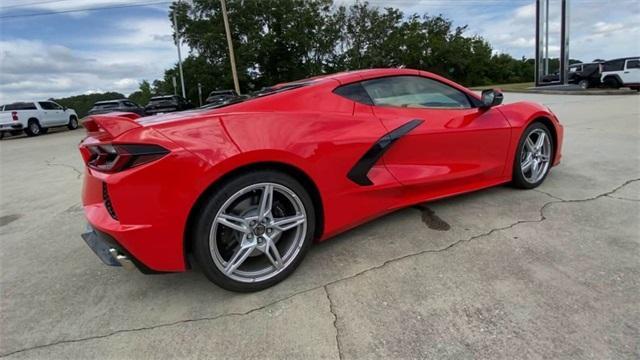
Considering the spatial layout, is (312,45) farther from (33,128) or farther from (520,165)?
(520,165)

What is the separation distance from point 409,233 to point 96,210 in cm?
221

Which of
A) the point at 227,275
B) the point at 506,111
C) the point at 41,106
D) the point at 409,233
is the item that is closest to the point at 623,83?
the point at 506,111

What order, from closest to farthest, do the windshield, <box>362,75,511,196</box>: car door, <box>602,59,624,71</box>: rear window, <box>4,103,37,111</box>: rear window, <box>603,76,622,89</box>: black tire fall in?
<box>362,75,511,196</box>: car door → <box>4,103,37,111</box>: rear window → the windshield → <box>602,59,624,71</box>: rear window → <box>603,76,622,89</box>: black tire

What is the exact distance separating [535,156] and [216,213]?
3361mm

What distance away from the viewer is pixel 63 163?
827 cm

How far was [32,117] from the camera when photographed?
60.2 ft

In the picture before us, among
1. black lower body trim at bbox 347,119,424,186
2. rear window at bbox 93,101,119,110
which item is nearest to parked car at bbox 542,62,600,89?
black lower body trim at bbox 347,119,424,186

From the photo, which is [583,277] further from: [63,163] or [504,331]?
[63,163]

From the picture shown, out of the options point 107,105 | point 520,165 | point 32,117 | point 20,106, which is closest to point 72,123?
point 32,117

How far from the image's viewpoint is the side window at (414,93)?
9.87 feet

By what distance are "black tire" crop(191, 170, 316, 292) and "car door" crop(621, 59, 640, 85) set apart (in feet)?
77.3

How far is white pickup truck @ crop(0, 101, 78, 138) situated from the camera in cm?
1739

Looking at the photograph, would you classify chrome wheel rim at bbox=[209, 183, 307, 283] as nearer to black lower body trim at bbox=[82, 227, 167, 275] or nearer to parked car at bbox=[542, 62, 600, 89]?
black lower body trim at bbox=[82, 227, 167, 275]

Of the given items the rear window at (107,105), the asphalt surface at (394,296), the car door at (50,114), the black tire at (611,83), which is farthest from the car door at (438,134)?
the black tire at (611,83)
